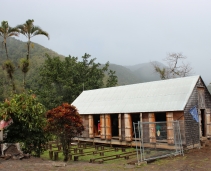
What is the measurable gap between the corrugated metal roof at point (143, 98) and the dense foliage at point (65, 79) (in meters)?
10.1

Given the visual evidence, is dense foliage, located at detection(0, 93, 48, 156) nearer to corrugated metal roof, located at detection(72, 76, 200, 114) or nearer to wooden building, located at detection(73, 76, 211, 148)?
wooden building, located at detection(73, 76, 211, 148)

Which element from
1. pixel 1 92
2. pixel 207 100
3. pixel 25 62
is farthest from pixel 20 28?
pixel 1 92

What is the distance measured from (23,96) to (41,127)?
2.08 metres

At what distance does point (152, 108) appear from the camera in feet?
56.7

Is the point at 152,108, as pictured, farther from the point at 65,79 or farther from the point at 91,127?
the point at 65,79

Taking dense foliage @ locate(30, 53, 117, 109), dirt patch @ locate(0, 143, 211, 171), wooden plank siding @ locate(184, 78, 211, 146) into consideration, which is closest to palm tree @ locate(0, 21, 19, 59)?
dense foliage @ locate(30, 53, 117, 109)

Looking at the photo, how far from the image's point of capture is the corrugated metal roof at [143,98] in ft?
55.4

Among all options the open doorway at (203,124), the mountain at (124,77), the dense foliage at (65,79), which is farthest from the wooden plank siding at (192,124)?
the mountain at (124,77)

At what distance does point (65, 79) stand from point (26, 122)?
839 inches

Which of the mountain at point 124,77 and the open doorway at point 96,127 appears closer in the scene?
the open doorway at point 96,127

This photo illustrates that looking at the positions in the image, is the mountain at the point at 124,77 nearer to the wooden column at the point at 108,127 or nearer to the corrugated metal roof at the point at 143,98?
the corrugated metal roof at the point at 143,98

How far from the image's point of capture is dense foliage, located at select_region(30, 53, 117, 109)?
33.8m

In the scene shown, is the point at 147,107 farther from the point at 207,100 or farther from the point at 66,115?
the point at 66,115

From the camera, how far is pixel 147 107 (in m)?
17.7
